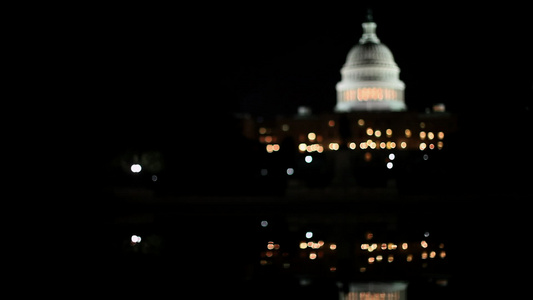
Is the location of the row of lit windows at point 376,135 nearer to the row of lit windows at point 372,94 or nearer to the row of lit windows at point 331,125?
the row of lit windows at point 331,125

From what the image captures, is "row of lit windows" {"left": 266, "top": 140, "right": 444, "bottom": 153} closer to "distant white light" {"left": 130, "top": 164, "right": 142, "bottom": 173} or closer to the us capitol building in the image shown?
the us capitol building

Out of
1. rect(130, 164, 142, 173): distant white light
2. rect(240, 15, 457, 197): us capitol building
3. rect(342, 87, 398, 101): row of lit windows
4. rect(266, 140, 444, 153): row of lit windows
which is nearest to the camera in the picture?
rect(130, 164, 142, 173): distant white light

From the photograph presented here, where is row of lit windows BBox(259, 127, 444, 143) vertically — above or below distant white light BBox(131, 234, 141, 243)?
above

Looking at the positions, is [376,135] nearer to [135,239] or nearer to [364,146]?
[364,146]

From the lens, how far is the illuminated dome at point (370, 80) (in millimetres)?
94875

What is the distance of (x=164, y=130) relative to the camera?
4512 centimetres

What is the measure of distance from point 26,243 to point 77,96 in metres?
16.7

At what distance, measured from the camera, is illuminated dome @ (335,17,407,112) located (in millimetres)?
94875

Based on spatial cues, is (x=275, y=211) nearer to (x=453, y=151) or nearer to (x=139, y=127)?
(x=139, y=127)

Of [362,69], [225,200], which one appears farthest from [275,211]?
[362,69]

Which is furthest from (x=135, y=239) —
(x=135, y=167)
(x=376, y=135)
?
(x=376, y=135)

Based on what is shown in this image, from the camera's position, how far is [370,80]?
95.6m

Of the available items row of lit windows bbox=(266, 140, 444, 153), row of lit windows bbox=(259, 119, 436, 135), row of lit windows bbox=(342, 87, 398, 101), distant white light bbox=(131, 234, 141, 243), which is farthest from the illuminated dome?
distant white light bbox=(131, 234, 141, 243)

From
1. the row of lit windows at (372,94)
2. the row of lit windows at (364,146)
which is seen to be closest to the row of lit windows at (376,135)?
the row of lit windows at (364,146)
